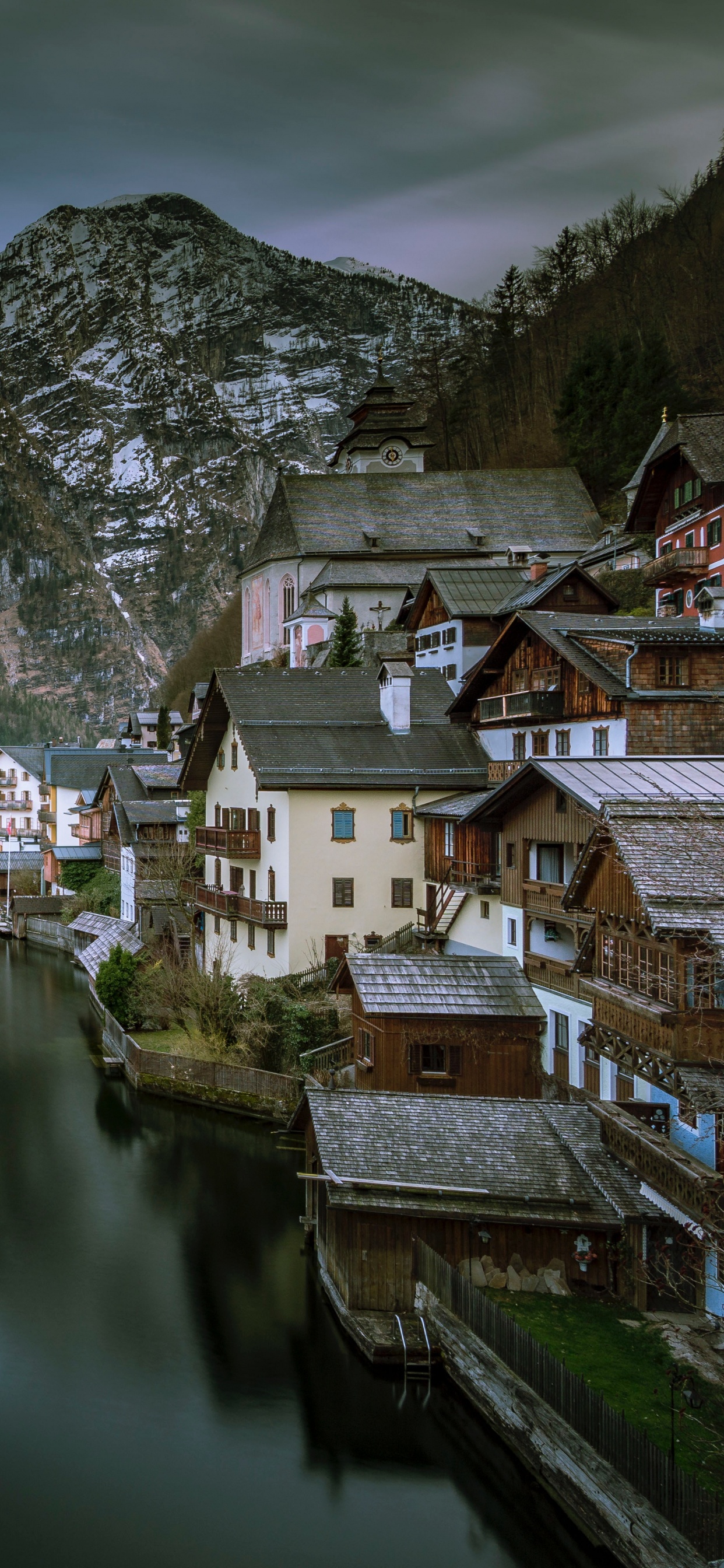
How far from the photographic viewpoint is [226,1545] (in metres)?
17.0

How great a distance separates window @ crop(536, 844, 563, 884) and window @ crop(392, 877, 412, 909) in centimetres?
1092

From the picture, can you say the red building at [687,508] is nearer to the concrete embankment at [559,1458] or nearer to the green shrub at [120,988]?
the green shrub at [120,988]

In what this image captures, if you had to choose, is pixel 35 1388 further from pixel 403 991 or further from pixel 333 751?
pixel 333 751

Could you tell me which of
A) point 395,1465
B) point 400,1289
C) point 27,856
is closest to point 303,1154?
point 400,1289

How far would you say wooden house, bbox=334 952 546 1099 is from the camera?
28438 millimetres

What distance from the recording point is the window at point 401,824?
40875mm

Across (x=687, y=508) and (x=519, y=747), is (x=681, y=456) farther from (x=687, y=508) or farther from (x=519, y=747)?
(x=519, y=747)

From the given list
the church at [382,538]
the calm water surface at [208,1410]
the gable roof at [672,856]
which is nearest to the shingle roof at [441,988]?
the calm water surface at [208,1410]

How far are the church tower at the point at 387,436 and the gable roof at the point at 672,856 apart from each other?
8276 cm

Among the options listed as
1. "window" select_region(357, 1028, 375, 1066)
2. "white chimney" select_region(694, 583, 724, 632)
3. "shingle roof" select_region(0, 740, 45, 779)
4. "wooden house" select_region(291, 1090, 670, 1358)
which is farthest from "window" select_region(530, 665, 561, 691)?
"shingle roof" select_region(0, 740, 45, 779)

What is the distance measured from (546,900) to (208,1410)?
13297 millimetres

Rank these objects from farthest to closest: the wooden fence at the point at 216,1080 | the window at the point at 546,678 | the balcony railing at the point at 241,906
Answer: the balcony railing at the point at 241,906
the window at the point at 546,678
the wooden fence at the point at 216,1080

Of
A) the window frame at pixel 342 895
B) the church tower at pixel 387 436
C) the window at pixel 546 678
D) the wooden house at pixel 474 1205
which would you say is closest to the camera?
the wooden house at pixel 474 1205

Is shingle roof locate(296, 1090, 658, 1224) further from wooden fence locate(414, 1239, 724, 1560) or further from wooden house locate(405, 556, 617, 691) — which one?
wooden house locate(405, 556, 617, 691)
